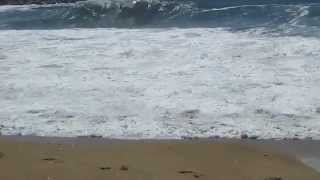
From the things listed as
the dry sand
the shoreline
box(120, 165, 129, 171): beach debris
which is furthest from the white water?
box(120, 165, 129, 171): beach debris

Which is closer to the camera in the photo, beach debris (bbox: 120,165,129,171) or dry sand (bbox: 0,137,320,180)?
dry sand (bbox: 0,137,320,180)

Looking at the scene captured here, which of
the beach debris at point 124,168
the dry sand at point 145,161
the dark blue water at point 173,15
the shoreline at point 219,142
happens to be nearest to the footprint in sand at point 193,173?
the dry sand at point 145,161

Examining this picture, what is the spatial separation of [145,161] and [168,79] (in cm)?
426

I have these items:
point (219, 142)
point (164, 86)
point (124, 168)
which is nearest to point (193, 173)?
point (124, 168)

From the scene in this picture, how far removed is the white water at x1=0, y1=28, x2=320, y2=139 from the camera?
8133 millimetres

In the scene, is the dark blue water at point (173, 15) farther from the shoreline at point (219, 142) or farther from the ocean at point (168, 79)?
the shoreline at point (219, 142)

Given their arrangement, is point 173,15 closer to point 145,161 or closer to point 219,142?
point 219,142

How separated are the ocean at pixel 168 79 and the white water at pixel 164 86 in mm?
15

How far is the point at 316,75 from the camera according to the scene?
409 inches

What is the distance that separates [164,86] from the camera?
33.4ft

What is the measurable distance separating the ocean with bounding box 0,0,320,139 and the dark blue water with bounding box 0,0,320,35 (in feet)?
0.45

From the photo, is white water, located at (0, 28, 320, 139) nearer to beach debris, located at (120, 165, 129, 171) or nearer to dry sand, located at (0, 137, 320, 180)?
dry sand, located at (0, 137, 320, 180)

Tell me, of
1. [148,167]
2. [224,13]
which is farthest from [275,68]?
[224,13]

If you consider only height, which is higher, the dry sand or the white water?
the dry sand
